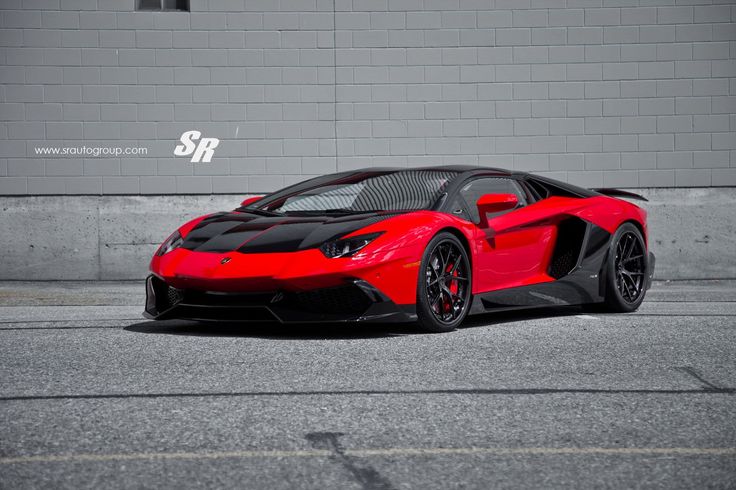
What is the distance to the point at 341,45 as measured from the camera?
42.6ft

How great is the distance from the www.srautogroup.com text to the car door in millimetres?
6035

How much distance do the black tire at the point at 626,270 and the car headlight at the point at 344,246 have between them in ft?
8.06

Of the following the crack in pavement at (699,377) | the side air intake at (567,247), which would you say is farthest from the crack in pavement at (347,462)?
the side air intake at (567,247)

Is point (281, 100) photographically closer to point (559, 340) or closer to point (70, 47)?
point (70, 47)

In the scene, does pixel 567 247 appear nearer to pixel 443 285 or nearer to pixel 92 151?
pixel 443 285

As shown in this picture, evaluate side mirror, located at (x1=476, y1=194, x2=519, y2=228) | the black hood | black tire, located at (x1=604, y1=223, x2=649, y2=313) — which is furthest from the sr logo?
side mirror, located at (x1=476, y1=194, x2=519, y2=228)

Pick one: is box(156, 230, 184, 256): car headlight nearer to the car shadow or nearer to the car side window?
the car shadow

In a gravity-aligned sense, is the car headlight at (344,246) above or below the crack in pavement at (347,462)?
above

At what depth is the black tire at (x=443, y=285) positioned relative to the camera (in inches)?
266

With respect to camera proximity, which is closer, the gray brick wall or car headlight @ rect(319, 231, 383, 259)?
car headlight @ rect(319, 231, 383, 259)

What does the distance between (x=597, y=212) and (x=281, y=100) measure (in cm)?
566

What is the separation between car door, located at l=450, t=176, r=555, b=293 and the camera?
285 inches

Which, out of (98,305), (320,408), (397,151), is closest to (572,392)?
(320,408)

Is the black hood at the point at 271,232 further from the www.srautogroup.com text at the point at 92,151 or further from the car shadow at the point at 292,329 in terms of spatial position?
the www.srautogroup.com text at the point at 92,151
